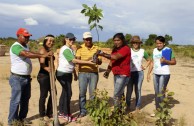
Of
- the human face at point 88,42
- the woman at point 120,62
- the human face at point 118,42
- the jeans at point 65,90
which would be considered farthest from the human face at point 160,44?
the jeans at point 65,90

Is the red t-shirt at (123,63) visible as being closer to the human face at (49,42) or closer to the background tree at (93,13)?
the human face at (49,42)

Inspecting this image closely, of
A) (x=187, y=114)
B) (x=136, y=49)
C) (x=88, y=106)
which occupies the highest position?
(x=136, y=49)

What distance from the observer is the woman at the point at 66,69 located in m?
5.79

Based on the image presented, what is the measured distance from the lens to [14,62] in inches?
209

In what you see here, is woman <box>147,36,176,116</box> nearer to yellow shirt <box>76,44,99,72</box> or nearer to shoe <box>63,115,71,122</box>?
yellow shirt <box>76,44,99,72</box>

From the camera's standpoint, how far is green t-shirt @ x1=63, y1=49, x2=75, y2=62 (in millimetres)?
5762

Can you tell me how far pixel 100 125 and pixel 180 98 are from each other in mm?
4793

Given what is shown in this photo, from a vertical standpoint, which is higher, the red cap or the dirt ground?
the red cap

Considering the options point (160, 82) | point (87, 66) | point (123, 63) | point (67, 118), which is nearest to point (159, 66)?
point (160, 82)

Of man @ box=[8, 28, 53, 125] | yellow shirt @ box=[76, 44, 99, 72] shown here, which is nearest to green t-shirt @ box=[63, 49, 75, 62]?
yellow shirt @ box=[76, 44, 99, 72]

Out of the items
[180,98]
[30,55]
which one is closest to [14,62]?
[30,55]

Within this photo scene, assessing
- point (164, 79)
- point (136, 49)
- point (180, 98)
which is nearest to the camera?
point (164, 79)

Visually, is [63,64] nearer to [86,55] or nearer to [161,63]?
[86,55]

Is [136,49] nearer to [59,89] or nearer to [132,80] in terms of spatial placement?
[132,80]
